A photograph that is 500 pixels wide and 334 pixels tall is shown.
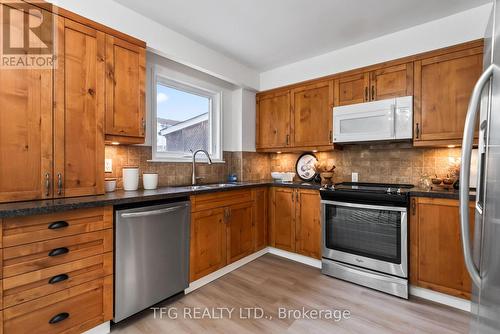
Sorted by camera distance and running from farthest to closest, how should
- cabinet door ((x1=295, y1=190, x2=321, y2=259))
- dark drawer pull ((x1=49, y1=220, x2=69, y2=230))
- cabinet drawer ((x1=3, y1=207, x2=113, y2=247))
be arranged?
cabinet door ((x1=295, y1=190, x2=321, y2=259)) < dark drawer pull ((x1=49, y1=220, x2=69, y2=230)) < cabinet drawer ((x1=3, y1=207, x2=113, y2=247))

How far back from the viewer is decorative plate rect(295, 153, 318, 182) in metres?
3.47

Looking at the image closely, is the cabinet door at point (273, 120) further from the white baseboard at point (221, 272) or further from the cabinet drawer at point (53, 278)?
the cabinet drawer at point (53, 278)

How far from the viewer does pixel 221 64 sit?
3055mm

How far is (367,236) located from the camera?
2.41 meters

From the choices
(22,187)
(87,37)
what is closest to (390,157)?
(87,37)

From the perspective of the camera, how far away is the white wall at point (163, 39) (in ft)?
6.34

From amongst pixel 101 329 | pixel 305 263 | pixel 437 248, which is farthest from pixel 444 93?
pixel 101 329

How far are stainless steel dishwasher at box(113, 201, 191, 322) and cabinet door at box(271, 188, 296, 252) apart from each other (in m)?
1.35

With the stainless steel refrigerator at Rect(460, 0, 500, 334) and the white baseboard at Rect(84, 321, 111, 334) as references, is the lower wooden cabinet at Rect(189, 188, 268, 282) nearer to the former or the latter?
the white baseboard at Rect(84, 321, 111, 334)

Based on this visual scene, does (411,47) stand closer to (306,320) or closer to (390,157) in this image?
(390,157)

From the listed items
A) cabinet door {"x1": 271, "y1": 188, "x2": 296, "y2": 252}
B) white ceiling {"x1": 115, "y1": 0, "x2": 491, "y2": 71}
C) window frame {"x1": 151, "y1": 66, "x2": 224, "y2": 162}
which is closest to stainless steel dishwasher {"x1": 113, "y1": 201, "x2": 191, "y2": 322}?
window frame {"x1": 151, "y1": 66, "x2": 224, "y2": 162}

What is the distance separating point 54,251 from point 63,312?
0.40 meters

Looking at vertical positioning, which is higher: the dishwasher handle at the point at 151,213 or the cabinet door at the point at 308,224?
the dishwasher handle at the point at 151,213

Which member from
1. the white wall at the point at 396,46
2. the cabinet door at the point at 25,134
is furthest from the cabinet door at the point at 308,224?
the cabinet door at the point at 25,134
